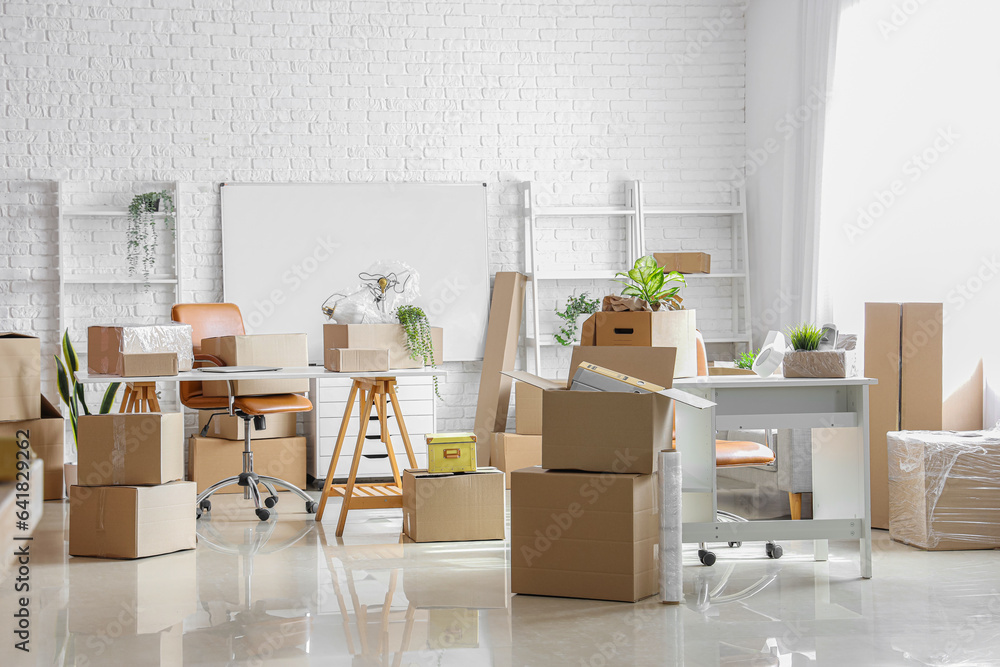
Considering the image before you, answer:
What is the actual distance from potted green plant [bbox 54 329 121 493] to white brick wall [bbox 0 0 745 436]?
0.99 ft

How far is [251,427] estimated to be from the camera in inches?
195

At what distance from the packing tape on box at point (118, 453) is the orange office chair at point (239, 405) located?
2.33ft

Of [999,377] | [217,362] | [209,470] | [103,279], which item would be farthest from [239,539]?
[999,377]

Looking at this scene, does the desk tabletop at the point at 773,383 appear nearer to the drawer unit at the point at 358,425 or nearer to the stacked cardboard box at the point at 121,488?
the stacked cardboard box at the point at 121,488

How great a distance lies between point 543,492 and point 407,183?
10.3ft

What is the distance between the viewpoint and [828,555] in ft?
11.2

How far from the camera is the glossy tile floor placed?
2352 mm

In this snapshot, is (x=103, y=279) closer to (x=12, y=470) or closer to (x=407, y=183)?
(x=407, y=183)

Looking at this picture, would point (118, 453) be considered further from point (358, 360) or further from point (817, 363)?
point (817, 363)

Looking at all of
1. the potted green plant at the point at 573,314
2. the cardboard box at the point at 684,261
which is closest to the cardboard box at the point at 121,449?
the potted green plant at the point at 573,314

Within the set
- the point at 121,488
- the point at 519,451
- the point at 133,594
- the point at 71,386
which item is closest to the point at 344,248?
the point at 519,451

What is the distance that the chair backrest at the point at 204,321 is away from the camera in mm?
4535

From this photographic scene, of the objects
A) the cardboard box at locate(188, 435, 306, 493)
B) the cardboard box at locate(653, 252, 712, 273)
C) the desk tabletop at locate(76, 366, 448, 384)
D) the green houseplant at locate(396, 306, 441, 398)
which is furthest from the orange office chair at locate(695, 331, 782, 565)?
the cardboard box at locate(188, 435, 306, 493)

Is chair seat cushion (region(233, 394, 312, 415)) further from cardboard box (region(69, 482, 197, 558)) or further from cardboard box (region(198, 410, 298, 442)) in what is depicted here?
cardboard box (region(69, 482, 197, 558))
